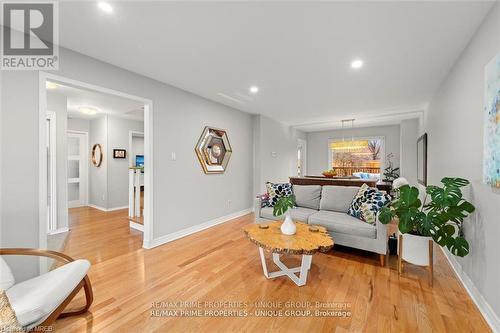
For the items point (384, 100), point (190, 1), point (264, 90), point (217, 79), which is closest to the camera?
point (190, 1)

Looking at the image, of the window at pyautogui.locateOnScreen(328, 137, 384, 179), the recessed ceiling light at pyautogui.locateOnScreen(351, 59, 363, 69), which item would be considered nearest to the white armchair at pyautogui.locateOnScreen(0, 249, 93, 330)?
the recessed ceiling light at pyautogui.locateOnScreen(351, 59, 363, 69)

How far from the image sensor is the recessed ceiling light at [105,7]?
1.62m

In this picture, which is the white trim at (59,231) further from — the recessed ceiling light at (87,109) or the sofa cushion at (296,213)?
the sofa cushion at (296,213)

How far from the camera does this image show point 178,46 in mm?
2227

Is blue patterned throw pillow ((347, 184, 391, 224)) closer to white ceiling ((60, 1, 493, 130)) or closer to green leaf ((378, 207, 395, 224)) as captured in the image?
green leaf ((378, 207, 395, 224))

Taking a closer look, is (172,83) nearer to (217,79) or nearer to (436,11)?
(217,79)

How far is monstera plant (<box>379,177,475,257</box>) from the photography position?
1866 mm

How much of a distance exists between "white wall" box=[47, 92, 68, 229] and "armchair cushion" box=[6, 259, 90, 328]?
9.22 feet

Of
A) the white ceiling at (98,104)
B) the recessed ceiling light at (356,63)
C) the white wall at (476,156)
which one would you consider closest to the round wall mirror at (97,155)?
the white ceiling at (98,104)

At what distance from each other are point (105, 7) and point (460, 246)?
11.9 feet

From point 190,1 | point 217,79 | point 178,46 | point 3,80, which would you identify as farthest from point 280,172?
point 3,80

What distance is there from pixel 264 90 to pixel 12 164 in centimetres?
322

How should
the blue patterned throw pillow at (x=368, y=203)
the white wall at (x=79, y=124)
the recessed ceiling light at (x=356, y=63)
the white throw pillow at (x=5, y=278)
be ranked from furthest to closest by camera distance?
the white wall at (x=79, y=124) < the blue patterned throw pillow at (x=368, y=203) < the recessed ceiling light at (x=356, y=63) < the white throw pillow at (x=5, y=278)

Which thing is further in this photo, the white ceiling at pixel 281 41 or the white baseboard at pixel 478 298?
the white ceiling at pixel 281 41
